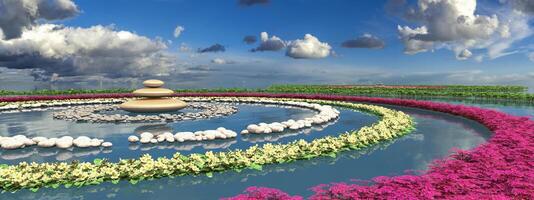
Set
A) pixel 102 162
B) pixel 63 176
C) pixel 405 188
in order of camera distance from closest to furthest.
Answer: pixel 405 188 < pixel 63 176 < pixel 102 162

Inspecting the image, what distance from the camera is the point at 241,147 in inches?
519

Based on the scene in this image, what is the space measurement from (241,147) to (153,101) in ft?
35.6

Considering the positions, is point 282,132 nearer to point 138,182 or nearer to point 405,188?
point 138,182

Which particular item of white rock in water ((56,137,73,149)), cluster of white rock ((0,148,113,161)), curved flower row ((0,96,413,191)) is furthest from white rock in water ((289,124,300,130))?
white rock in water ((56,137,73,149))

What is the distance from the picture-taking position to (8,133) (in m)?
16.6

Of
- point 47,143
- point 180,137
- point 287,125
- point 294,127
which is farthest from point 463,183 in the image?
point 47,143

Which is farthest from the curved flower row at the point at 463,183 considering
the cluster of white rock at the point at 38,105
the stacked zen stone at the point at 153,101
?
the cluster of white rock at the point at 38,105

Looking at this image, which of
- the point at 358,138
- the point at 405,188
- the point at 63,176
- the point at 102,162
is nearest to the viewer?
the point at 405,188

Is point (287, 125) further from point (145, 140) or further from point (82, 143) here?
point (82, 143)

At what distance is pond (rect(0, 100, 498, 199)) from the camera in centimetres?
869

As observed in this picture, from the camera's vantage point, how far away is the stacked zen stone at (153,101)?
71.6 ft

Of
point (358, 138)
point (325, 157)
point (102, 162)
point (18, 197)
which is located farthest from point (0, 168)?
point (358, 138)

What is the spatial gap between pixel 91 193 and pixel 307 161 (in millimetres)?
5779

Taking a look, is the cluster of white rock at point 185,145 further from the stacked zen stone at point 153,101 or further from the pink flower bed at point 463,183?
the stacked zen stone at point 153,101
